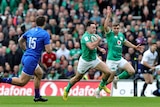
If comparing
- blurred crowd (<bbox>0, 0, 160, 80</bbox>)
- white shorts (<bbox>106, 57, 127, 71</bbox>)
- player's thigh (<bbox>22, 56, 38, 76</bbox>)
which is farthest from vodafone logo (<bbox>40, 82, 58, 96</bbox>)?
player's thigh (<bbox>22, 56, 38, 76</bbox>)

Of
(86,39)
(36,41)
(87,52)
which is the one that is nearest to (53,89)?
(87,52)

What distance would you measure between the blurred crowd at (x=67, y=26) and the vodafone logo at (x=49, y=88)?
1.18 m

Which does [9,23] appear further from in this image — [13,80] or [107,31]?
[13,80]

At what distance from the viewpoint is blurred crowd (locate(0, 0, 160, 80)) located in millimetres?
28750

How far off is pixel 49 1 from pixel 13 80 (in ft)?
44.1

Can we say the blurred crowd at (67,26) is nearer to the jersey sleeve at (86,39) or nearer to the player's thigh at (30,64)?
the jersey sleeve at (86,39)

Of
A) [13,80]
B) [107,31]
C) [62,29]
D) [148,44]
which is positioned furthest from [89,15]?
[13,80]

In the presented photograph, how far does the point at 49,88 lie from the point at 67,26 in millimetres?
4778

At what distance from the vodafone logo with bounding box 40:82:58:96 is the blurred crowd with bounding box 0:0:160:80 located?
118 cm

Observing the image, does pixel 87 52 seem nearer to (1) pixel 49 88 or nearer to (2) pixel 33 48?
(2) pixel 33 48

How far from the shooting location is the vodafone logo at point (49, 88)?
27125mm

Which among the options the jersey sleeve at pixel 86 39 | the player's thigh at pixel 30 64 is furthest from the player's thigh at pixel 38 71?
the jersey sleeve at pixel 86 39

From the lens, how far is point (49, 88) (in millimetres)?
27250

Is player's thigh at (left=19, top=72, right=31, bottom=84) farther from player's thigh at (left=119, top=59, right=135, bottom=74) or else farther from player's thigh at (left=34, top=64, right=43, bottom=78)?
player's thigh at (left=119, top=59, right=135, bottom=74)
